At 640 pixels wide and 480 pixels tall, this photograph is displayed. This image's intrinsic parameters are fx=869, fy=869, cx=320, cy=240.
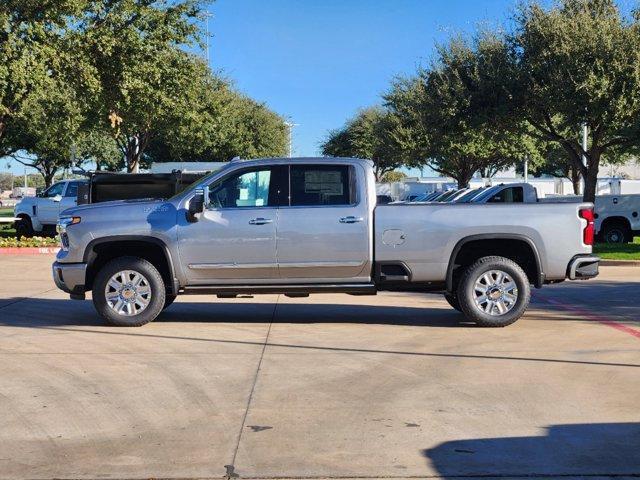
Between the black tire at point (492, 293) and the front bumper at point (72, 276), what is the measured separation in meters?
4.57

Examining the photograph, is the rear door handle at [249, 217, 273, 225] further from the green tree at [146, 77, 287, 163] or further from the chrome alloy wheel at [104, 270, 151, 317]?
the green tree at [146, 77, 287, 163]

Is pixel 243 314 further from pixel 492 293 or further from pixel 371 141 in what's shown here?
pixel 371 141

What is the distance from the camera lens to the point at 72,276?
10.5 metres

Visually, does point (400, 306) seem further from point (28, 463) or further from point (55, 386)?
point (28, 463)

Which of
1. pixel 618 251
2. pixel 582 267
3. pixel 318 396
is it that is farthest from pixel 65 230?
pixel 618 251

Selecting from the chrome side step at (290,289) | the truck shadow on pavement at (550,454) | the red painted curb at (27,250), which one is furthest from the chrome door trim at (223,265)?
the red painted curb at (27,250)

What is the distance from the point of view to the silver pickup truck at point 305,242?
1037 centimetres

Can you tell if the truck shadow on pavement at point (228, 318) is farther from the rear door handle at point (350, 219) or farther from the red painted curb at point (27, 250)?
the red painted curb at point (27, 250)

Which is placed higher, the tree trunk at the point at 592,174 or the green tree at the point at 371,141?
the green tree at the point at 371,141

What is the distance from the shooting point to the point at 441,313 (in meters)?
12.0

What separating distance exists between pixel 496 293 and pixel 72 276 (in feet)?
16.9

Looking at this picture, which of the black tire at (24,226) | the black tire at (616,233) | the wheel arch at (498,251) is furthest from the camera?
the black tire at (24,226)

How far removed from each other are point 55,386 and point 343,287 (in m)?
4.01

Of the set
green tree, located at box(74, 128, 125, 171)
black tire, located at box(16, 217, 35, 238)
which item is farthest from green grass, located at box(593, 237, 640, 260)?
green tree, located at box(74, 128, 125, 171)
